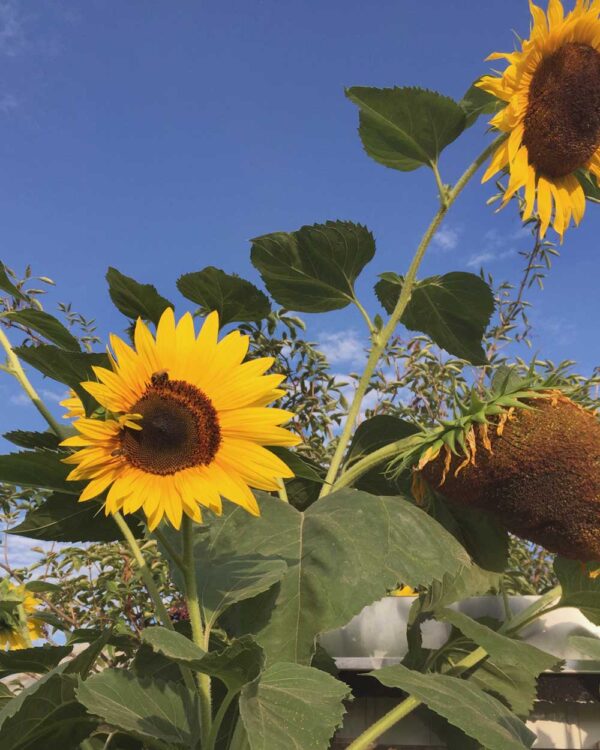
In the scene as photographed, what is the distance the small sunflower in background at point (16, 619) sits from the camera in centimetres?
128

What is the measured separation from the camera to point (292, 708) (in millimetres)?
717

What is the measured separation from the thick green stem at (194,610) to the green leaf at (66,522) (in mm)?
249

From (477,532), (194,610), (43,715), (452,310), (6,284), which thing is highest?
(452,310)

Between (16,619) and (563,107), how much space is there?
47.1 inches

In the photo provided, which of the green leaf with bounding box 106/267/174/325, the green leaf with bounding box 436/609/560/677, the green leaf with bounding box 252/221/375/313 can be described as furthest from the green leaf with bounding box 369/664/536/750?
the green leaf with bounding box 252/221/375/313

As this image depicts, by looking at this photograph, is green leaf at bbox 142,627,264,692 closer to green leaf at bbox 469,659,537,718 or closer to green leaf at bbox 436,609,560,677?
green leaf at bbox 436,609,560,677

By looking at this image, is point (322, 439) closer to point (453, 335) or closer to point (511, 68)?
point (453, 335)

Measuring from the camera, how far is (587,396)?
110cm

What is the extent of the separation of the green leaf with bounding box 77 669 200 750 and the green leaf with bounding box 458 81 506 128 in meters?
0.88

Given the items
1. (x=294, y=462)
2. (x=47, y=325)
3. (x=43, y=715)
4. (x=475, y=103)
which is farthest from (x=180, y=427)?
(x=475, y=103)

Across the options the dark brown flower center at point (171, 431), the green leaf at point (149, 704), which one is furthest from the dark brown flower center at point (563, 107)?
the green leaf at point (149, 704)

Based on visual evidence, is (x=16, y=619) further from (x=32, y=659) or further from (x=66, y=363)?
(x=66, y=363)

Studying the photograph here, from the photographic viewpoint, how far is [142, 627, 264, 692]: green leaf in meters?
0.68

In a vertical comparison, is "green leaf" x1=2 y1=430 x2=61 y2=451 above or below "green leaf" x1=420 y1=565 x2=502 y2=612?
above
